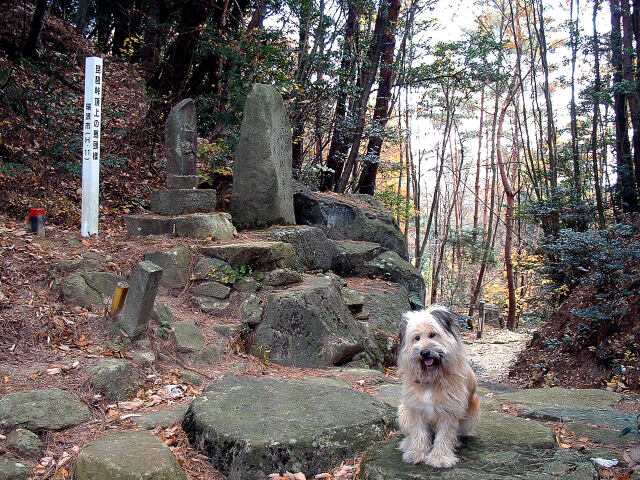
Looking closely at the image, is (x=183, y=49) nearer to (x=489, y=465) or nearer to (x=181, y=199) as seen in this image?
(x=181, y=199)

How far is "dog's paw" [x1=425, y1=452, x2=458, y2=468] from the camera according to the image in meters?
3.07

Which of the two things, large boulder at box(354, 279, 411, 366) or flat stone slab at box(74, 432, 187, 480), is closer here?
flat stone slab at box(74, 432, 187, 480)

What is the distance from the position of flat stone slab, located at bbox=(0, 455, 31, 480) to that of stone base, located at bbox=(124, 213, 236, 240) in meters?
4.09

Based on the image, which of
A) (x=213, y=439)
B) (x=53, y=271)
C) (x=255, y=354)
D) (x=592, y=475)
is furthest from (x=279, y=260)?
(x=592, y=475)

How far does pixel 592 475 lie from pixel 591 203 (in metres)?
10.5

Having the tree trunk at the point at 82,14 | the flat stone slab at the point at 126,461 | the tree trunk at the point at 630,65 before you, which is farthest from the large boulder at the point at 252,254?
the tree trunk at the point at 82,14

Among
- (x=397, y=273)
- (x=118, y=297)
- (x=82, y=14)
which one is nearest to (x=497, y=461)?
(x=118, y=297)

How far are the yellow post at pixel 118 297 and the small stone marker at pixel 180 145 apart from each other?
259cm

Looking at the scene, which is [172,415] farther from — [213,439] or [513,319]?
[513,319]

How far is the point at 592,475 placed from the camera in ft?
10.2

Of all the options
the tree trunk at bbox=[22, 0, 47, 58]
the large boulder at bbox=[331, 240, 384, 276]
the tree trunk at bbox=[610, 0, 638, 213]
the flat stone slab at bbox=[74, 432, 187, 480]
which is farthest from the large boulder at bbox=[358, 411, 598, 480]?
the tree trunk at bbox=[22, 0, 47, 58]

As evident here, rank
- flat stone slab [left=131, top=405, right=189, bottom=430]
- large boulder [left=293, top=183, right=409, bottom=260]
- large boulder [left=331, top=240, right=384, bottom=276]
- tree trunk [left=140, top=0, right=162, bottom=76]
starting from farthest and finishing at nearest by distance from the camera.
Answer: tree trunk [left=140, top=0, right=162, bottom=76] < large boulder [left=293, top=183, right=409, bottom=260] < large boulder [left=331, top=240, right=384, bottom=276] < flat stone slab [left=131, top=405, right=189, bottom=430]

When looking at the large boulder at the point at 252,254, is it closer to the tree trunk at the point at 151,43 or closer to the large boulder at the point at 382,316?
the large boulder at the point at 382,316

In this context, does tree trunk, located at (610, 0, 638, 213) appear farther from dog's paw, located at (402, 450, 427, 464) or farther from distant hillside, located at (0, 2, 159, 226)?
dog's paw, located at (402, 450, 427, 464)
